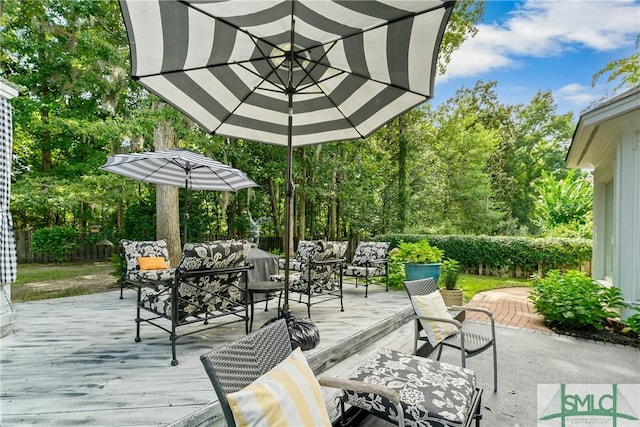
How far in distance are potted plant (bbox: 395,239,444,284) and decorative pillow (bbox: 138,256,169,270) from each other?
13.0 feet

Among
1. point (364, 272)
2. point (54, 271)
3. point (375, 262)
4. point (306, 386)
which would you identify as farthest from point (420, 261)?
point (54, 271)

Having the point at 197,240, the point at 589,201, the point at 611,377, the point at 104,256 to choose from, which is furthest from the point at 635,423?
the point at 104,256

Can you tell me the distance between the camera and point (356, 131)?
359cm

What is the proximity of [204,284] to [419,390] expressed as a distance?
1894 millimetres

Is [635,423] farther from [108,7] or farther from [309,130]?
[108,7]

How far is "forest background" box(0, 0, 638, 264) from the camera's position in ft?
23.2

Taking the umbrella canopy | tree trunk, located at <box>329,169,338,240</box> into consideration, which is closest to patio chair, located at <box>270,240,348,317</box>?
the umbrella canopy

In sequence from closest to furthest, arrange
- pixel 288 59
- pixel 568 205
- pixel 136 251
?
pixel 288 59 < pixel 136 251 < pixel 568 205

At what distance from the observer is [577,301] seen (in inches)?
179

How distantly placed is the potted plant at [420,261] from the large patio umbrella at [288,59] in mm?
2964

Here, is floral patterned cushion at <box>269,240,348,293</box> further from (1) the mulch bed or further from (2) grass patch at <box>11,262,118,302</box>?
(2) grass patch at <box>11,262,118,302</box>

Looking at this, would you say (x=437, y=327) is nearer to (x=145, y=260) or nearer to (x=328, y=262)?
(x=328, y=262)

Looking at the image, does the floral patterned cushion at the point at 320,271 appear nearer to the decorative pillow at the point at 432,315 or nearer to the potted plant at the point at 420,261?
the decorative pillow at the point at 432,315

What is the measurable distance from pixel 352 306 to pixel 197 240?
4.49 m
